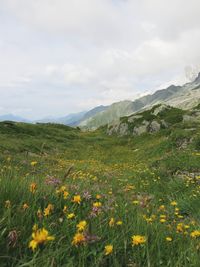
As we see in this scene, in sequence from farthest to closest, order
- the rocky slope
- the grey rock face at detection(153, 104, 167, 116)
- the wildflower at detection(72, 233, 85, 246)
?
the grey rock face at detection(153, 104, 167, 116)
the rocky slope
the wildflower at detection(72, 233, 85, 246)

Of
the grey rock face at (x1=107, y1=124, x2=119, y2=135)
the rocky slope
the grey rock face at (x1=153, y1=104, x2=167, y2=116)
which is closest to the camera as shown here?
the rocky slope

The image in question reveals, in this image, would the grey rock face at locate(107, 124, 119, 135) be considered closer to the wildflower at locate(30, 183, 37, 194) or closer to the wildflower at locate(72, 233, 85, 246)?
the wildflower at locate(30, 183, 37, 194)

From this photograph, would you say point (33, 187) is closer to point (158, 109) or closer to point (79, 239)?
point (79, 239)

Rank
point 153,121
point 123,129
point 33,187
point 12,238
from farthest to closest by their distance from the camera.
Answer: point 123,129 → point 153,121 → point 33,187 → point 12,238

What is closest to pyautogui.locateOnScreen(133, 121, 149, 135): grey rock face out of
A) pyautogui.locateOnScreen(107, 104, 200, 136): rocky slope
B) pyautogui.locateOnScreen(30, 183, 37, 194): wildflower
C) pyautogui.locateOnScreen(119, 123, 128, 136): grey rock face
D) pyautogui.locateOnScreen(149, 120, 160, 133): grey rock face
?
pyautogui.locateOnScreen(107, 104, 200, 136): rocky slope

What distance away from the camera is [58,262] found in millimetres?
3299

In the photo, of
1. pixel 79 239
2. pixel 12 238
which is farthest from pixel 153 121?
pixel 12 238

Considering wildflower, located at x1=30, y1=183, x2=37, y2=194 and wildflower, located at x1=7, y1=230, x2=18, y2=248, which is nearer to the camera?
wildflower, located at x1=7, y1=230, x2=18, y2=248

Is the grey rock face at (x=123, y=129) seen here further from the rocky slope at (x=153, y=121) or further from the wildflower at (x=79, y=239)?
the wildflower at (x=79, y=239)

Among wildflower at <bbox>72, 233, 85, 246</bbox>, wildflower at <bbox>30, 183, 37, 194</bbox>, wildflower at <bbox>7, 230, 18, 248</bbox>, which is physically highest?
wildflower at <bbox>30, 183, 37, 194</bbox>

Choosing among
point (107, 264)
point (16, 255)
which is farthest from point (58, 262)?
point (107, 264)

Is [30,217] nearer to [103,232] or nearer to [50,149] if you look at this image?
[103,232]

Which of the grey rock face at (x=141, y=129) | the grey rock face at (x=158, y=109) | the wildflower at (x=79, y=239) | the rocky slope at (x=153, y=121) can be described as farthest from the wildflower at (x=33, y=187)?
the grey rock face at (x=158, y=109)

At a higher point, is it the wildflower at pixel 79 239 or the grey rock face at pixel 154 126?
the wildflower at pixel 79 239
